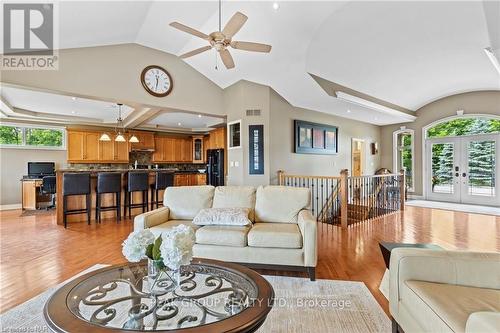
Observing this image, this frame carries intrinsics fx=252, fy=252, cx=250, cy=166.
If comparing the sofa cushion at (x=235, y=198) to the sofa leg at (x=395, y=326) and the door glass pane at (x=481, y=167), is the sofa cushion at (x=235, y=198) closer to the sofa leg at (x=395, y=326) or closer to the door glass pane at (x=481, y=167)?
the sofa leg at (x=395, y=326)

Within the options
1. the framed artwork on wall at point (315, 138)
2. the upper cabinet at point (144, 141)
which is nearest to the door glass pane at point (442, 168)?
the framed artwork on wall at point (315, 138)

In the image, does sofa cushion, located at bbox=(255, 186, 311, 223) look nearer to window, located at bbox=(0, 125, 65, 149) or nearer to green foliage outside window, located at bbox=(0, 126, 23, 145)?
window, located at bbox=(0, 125, 65, 149)

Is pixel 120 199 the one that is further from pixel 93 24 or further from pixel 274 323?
pixel 274 323

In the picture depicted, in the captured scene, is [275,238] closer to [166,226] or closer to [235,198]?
[235,198]

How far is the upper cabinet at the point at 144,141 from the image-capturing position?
28.6 ft

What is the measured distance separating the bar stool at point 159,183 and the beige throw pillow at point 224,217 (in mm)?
3481

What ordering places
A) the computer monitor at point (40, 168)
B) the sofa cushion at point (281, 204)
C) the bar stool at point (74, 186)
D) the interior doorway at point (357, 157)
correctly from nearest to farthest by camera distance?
1. the sofa cushion at point (281, 204)
2. the bar stool at point (74, 186)
3. the computer monitor at point (40, 168)
4. the interior doorway at point (357, 157)

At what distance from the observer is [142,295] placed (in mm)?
1616

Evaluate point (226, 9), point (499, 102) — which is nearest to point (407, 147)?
point (499, 102)

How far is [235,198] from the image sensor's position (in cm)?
340

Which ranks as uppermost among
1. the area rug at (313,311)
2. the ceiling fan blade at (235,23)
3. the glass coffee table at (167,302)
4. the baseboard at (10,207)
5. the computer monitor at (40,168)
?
the ceiling fan blade at (235,23)

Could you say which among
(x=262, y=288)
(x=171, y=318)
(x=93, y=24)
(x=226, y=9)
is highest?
(x=226, y=9)

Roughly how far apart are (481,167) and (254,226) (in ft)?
25.3

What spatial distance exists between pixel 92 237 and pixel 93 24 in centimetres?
332
